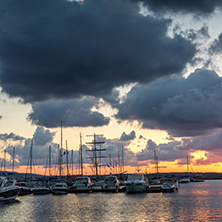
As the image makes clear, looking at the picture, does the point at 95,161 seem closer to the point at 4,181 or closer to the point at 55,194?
the point at 55,194

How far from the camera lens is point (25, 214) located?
159 ft

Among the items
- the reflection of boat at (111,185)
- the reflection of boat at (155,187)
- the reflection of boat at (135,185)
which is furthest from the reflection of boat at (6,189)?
the reflection of boat at (155,187)

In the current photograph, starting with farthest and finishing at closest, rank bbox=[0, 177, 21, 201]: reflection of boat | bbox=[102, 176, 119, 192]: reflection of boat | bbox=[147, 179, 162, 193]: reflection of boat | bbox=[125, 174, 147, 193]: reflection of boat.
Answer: bbox=[102, 176, 119, 192]: reflection of boat → bbox=[147, 179, 162, 193]: reflection of boat → bbox=[125, 174, 147, 193]: reflection of boat → bbox=[0, 177, 21, 201]: reflection of boat

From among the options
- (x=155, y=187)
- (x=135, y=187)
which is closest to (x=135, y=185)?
(x=135, y=187)

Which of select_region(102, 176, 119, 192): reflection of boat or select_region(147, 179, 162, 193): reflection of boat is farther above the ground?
select_region(102, 176, 119, 192): reflection of boat

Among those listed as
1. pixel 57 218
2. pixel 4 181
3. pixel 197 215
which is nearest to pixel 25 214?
pixel 57 218

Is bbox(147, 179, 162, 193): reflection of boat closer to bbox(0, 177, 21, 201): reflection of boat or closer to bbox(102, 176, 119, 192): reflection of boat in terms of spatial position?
bbox(102, 176, 119, 192): reflection of boat

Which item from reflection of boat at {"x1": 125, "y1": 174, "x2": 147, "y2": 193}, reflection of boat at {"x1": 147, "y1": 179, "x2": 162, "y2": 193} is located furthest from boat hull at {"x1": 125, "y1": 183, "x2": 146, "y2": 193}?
reflection of boat at {"x1": 147, "y1": 179, "x2": 162, "y2": 193}

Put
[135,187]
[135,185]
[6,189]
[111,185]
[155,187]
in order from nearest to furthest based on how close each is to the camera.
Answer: [6,189] < [135,185] < [135,187] < [111,185] < [155,187]

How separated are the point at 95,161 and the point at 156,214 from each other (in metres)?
102

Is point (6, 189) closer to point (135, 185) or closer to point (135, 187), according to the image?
point (135, 185)

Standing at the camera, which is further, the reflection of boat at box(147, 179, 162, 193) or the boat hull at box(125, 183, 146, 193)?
the reflection of boat at box(147, 179, 162, 193)

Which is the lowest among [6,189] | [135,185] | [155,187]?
[155,187]

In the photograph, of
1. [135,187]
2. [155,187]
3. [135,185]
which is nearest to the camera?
[135,185]
